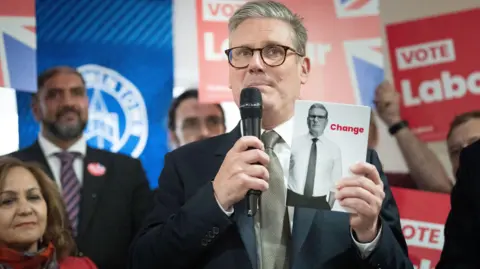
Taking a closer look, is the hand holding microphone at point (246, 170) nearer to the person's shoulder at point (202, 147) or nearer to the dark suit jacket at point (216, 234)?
the dark suit jacket at point (216, 234)

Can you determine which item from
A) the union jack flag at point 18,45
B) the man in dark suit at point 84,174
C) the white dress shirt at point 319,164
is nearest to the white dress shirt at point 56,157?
the man in dark suit at point 84,174

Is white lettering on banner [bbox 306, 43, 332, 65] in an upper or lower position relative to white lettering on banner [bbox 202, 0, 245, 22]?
lower

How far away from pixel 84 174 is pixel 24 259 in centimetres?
60

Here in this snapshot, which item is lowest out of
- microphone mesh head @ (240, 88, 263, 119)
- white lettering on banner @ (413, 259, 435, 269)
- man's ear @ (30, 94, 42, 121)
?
white lettering on banner @ (413, 259, 435, 269)

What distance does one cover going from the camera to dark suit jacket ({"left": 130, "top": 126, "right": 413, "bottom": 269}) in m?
1.64

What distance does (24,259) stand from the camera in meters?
2.62

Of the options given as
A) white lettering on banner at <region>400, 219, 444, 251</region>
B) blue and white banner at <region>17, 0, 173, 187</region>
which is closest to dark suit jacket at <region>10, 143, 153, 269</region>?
blue and white banner at <region>17, 0, 173, 187</region>

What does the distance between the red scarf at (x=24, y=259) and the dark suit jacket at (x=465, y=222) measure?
1623 millimetres

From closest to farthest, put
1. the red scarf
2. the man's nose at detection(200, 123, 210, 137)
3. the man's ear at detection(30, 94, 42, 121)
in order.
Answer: the red scarf, the man's ear at detection(30, 94, 42, 121), the man's nose at detection(200, 123, 210, 137)

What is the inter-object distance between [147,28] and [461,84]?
178 cm

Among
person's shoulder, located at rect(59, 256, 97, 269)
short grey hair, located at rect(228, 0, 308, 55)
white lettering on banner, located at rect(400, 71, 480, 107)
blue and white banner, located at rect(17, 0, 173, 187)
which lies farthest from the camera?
white lettering on banner, located at rect(400, 71, 480, 107)

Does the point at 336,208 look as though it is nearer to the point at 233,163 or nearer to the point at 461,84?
the point at 233,163

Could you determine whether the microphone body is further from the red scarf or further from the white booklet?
the red scarf

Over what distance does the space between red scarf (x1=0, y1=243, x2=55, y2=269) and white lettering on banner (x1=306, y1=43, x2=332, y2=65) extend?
5.67ft
